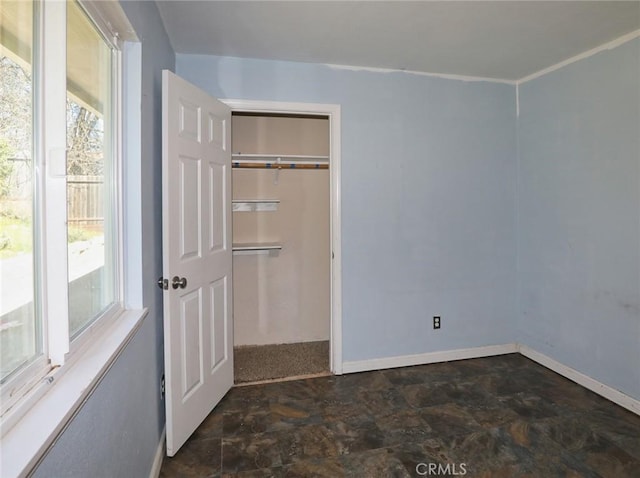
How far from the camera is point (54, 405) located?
85 centimetres

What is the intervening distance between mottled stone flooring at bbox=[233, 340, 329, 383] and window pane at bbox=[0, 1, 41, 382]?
200 cm

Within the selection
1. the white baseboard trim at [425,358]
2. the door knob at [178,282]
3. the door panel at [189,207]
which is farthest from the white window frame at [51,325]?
the white baseboard trim at [425,358]

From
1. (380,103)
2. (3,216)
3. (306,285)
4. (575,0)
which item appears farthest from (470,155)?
(3,216)

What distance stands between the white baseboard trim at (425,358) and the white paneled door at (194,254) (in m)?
0.99

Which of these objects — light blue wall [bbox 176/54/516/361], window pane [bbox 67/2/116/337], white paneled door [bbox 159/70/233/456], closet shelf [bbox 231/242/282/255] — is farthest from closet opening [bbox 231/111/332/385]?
A: window pane [bbox 67/2/116/337]

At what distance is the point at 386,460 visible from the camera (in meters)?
1.85

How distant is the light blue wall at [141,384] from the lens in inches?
38.3

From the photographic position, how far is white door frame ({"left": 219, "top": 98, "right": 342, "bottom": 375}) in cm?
260

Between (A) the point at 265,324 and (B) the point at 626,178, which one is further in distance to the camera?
(A) the point at 265,324

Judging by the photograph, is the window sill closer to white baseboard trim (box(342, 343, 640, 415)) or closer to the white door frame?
the white door frame

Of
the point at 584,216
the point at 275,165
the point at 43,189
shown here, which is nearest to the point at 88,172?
the point at 43,189

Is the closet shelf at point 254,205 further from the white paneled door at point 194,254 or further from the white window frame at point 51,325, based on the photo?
the white window frame at point 51,325

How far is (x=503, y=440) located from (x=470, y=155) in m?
2.07

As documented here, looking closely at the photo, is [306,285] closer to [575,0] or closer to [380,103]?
Result: [380,103]
